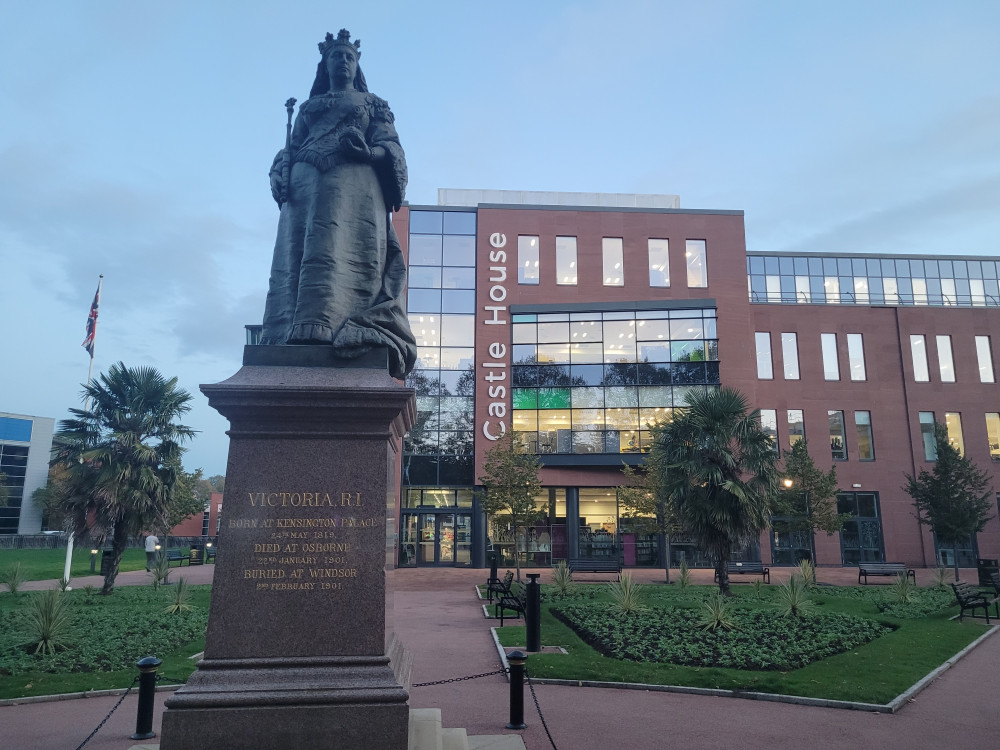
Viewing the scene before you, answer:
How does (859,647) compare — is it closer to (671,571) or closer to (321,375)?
(321,375)

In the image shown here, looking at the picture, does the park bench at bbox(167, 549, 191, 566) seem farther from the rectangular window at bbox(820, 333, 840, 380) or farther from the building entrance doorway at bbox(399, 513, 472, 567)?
the rectangular window at bbox(820, 333, 840, 380)

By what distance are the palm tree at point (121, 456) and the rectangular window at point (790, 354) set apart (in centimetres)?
3144

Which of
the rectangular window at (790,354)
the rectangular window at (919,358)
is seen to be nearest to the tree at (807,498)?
the rectangular window at (790,354)

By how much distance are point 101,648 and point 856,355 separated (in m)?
39.8

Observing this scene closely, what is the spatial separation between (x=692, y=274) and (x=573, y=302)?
6.86m

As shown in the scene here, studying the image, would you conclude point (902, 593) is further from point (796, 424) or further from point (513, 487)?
point (796, 424)

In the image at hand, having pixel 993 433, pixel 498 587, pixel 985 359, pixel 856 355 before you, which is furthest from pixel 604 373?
pixel 985 359

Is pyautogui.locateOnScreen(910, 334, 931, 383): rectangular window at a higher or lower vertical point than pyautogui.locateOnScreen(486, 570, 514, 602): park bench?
higher

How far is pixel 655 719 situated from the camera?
818cm


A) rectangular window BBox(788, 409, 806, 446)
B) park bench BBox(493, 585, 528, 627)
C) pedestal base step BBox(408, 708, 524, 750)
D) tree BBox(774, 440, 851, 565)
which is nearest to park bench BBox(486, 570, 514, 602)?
park bench BBox(493, 585, 528, 627)

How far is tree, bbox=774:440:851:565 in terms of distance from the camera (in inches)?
1133

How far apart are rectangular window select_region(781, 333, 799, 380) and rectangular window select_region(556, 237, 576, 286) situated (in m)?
12.7

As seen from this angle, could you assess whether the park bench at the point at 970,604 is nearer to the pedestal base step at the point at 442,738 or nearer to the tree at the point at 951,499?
the tree at the point at 951,499

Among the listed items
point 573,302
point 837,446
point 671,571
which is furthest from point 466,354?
point 837,446
